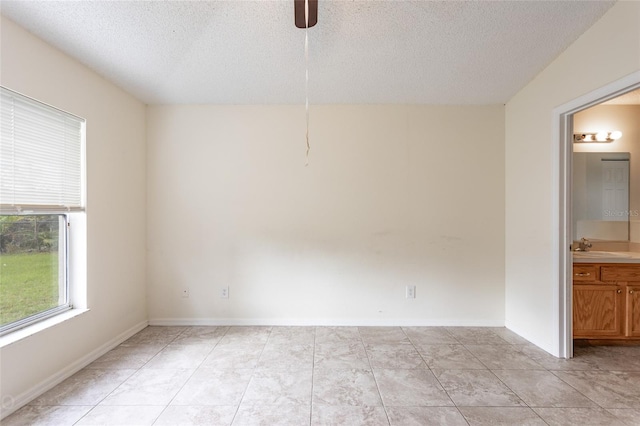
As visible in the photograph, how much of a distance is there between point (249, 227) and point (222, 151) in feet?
2.92

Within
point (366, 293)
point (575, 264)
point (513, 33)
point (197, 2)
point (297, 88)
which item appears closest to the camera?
point (197, 2)

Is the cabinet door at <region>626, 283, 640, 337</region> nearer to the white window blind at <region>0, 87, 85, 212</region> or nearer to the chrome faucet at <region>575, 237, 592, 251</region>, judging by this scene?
the chrome faucet at <region>575, 237, 592, 251</region>

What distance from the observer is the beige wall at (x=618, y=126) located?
3.15 m

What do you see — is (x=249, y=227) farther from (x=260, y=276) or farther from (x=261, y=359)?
(x=261, y=359)

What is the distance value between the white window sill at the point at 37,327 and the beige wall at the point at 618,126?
5096 millimetres

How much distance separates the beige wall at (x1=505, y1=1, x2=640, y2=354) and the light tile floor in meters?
0.38

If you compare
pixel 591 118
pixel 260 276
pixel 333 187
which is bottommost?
pixel 260 276

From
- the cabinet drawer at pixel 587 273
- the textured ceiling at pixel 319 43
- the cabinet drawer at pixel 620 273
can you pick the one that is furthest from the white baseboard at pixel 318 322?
the textured ceiling at pixel 319 43

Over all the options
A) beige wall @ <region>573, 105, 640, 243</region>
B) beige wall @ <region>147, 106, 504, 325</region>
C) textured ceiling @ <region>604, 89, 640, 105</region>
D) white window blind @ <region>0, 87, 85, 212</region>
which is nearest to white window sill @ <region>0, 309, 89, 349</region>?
white window blind @ <region>0, 87, 85, 212</region>

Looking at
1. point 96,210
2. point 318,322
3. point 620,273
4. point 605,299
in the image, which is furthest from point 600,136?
point 96,210

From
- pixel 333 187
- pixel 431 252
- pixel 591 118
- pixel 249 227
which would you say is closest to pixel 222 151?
pixel 249 227

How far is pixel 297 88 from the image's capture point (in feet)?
9.16

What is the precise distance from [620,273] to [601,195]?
39.2 inches

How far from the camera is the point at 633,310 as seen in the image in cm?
258
